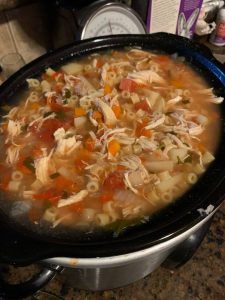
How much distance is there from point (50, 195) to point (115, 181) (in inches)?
9.2

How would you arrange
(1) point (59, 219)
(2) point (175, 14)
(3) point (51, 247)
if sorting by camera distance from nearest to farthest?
(3) point (51, 247), (1) point (59, 219), (2) point (175, 14)

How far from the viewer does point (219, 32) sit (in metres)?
2.63

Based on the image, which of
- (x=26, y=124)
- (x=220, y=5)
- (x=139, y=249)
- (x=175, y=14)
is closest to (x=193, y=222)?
(x=139, y=249)

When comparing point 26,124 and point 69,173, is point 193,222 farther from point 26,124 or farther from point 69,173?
point 26,124

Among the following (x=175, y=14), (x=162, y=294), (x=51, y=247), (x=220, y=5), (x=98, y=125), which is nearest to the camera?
(x=51, y=247)

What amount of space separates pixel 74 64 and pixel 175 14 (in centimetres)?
104

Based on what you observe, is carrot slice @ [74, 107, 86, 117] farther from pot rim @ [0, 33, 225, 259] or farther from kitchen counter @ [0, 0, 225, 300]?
kitchen counter @ [0, 0, 225, 300]

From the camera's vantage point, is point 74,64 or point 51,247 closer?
point 51,247

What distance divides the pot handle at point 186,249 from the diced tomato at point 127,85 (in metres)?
0.67

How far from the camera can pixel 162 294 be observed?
1514 millimetres

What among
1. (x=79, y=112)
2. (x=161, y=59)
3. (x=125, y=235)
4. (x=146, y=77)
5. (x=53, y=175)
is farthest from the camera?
(x=161, y=59)

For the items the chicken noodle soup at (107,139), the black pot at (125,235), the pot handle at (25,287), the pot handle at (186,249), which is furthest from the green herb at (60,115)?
the pot handle at (186,249)

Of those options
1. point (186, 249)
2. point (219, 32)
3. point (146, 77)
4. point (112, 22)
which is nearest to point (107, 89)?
point (146, 77)

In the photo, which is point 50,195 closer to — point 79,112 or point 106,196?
point 106,196
